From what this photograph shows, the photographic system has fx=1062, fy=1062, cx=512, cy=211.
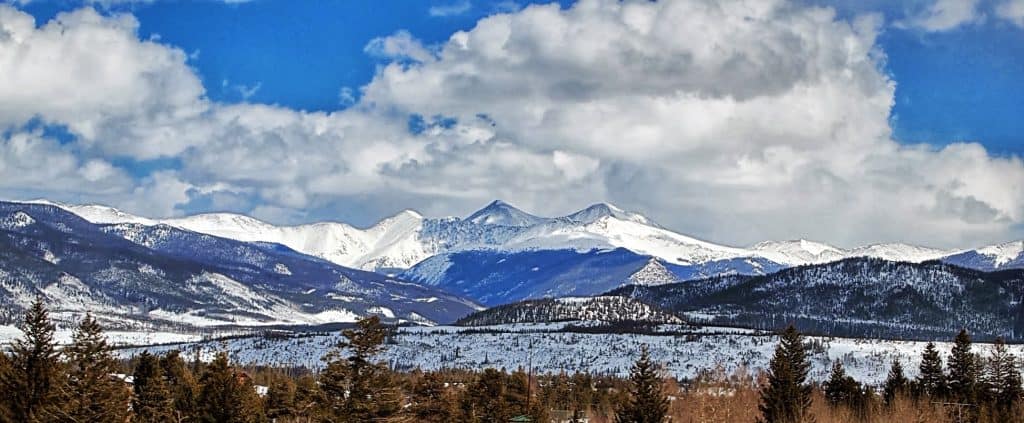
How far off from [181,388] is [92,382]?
187 feet

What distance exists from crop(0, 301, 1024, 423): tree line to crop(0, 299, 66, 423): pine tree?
68 millimetres

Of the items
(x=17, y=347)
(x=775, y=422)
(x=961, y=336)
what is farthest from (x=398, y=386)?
(x=961, y=336)

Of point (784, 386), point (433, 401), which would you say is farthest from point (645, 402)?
point (784, 386)

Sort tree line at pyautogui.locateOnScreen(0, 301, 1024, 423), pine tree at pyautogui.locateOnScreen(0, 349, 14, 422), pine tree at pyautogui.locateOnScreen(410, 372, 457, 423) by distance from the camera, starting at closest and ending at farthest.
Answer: tree line at pyautogui.locateOnScreen(0, 301, 1024, 423) → pine tree at pyautogui.locateOnScreen(0, 349, 14, 422) → pine tree at pyautogui.locateOnScreen(410, 372, 457, 423)

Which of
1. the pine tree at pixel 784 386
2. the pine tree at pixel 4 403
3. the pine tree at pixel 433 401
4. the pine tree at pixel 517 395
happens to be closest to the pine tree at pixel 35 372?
the pine tree at pixel 4 403

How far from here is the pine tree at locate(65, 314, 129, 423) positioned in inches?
1811

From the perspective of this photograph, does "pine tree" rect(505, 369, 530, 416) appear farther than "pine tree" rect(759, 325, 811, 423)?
Yes

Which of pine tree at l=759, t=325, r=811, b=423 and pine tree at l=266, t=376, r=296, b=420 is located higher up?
pine tree at l=759, t=325, r=811, b=423

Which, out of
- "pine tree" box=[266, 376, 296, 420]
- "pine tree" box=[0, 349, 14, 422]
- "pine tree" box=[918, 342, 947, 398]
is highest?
"pine tree" box=[918, 342, 947, 398]

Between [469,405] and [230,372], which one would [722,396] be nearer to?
[230,372]

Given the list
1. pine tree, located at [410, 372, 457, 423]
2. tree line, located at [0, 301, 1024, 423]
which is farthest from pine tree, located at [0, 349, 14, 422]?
pine tree, located at [410, 372, 457, 423]

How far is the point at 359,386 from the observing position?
43.3 metres

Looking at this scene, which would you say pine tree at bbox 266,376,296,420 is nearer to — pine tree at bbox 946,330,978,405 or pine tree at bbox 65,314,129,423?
pine tree at bbox 65,314,129,423

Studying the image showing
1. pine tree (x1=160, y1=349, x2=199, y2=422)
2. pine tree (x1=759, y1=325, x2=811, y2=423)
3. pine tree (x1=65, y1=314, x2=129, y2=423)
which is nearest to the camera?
pine tree (x1=65, y1=314, x2=129, y2=423)
